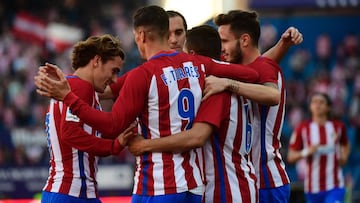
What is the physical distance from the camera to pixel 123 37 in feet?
73.6

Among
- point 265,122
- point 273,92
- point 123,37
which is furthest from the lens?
point 123,37

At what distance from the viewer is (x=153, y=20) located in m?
5.78

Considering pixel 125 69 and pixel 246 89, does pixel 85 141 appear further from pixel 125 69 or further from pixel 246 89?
pixel 125 69

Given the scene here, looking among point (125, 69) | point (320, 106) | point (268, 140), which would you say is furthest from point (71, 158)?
point (125, 69)

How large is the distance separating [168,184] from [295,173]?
13.4 m

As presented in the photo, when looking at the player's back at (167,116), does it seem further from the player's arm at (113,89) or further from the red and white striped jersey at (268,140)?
the player's arm at (113,89)

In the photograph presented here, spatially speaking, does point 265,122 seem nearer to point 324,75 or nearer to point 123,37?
point 324,75

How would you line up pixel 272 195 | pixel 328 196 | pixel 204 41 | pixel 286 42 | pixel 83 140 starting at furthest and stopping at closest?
pixel 328 196 → pixel 286 42 → pixel 272 195 → pixel 204 41 → pixel 83 140

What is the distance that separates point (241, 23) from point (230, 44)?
0.18 meters

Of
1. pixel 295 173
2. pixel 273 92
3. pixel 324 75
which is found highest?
pixel 273 92

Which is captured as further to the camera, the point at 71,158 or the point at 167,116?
the point at 71,158

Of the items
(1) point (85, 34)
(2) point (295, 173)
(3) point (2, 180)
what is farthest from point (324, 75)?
(3) point (2, 180)

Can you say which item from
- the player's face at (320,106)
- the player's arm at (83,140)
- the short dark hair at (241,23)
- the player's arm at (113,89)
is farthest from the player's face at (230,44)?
the player's face at (320,106)

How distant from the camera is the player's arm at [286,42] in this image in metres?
6.73
